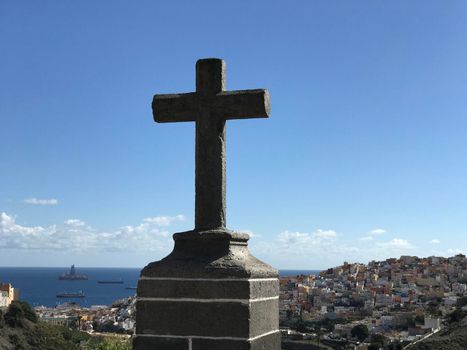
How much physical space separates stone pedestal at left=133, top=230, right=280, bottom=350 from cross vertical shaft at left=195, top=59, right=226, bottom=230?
0.43ft

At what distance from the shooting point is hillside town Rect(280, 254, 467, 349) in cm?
6400

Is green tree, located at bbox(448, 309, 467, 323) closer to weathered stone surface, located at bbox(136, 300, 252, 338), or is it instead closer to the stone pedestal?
the stone pedestal

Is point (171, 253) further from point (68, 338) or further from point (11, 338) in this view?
point (68, 338)

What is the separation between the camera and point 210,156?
3.31 metres

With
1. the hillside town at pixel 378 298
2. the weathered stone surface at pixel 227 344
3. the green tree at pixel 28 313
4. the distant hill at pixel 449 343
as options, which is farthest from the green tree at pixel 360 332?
the weathered stone surface at pixel 227 344

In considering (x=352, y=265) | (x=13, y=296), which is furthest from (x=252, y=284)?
(x=352, y=265)

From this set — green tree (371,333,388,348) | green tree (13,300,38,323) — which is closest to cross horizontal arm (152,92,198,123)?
green tree (13,300,38,323)

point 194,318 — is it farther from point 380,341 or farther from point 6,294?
point 6,294

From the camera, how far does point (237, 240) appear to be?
10.5 feet

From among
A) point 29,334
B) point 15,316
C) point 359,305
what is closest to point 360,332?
point 359,305

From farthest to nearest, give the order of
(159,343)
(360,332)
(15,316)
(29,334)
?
1. (360,332)
2. (15,316)
3. (29,334)
4. (159,343)

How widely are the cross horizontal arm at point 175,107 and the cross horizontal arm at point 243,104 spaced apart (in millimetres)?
145

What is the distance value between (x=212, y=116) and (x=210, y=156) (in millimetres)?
208

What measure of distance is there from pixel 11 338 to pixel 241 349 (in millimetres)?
44802
